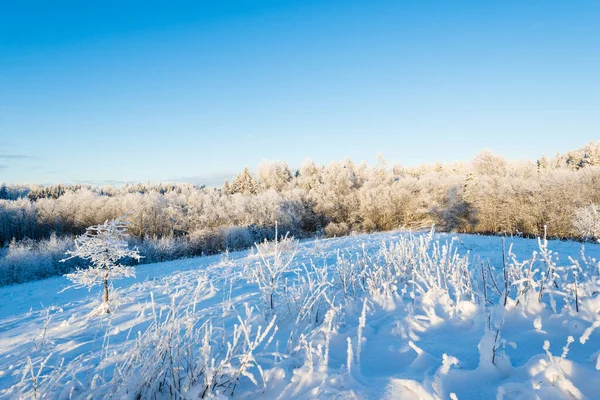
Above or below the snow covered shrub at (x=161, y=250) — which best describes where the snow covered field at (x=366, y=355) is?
above

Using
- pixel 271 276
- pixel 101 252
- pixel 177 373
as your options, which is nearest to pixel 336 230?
pixel 101 252

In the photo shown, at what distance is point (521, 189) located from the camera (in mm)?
25375

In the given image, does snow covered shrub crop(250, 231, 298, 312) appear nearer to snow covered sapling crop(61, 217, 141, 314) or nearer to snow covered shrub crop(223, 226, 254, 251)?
snow covered sapling crop(61, 217, 141, 314)

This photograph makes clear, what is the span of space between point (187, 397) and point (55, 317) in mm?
6383

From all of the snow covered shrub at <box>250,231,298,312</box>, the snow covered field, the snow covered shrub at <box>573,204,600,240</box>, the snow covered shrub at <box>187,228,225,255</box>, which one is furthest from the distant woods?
the snow covered field

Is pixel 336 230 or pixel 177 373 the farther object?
pixel 336 230

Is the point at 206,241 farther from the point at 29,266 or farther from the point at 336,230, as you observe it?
the point at 336,230

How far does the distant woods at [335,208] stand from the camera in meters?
25.5

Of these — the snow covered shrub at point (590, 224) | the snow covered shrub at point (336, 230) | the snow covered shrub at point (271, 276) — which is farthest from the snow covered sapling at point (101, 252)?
the snow covered shrub at point (336, 230)

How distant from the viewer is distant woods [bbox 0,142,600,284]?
2553 cm

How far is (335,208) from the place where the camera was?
3650 centimetres

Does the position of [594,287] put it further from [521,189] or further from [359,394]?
[521,189]

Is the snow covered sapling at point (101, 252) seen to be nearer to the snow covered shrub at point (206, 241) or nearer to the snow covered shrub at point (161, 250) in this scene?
the snow covered shrub at point (161, 250)

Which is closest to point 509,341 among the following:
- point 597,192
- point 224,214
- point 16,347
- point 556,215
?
point 16,347
